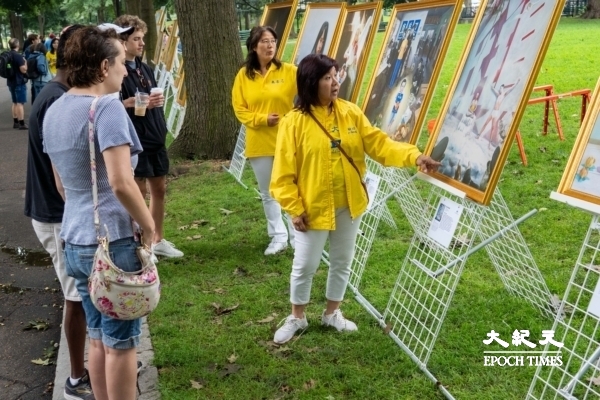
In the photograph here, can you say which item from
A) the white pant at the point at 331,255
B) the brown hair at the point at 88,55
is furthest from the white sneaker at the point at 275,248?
the brown hair at the point at 88,55

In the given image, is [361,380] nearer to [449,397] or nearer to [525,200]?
[449,397]

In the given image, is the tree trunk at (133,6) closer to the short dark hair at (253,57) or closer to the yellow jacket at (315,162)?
the short dark hair at (253,57)

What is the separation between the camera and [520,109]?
3.21 metres

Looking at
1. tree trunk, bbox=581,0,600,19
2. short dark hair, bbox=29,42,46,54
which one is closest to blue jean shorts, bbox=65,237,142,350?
short dark hair, bbox=29,42,46,54

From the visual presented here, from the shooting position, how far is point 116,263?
2.89m

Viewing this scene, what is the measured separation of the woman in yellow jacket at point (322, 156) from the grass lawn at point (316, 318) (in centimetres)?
73

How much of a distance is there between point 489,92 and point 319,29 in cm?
297

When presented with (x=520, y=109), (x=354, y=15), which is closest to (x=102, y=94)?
(x=520, y=109)

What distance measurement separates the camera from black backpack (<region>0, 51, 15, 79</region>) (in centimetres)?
1516

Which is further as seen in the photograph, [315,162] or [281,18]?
[281,18]

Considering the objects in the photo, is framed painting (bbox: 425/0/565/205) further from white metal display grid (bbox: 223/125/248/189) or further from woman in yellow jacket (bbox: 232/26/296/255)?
white metal display grid (bbox: 223/125/248/189)

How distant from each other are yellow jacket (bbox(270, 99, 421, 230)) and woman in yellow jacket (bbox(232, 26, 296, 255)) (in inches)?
58.0

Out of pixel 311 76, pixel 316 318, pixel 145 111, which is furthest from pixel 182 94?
pixel 311 76

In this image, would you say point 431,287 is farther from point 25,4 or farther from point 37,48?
point 25,4
